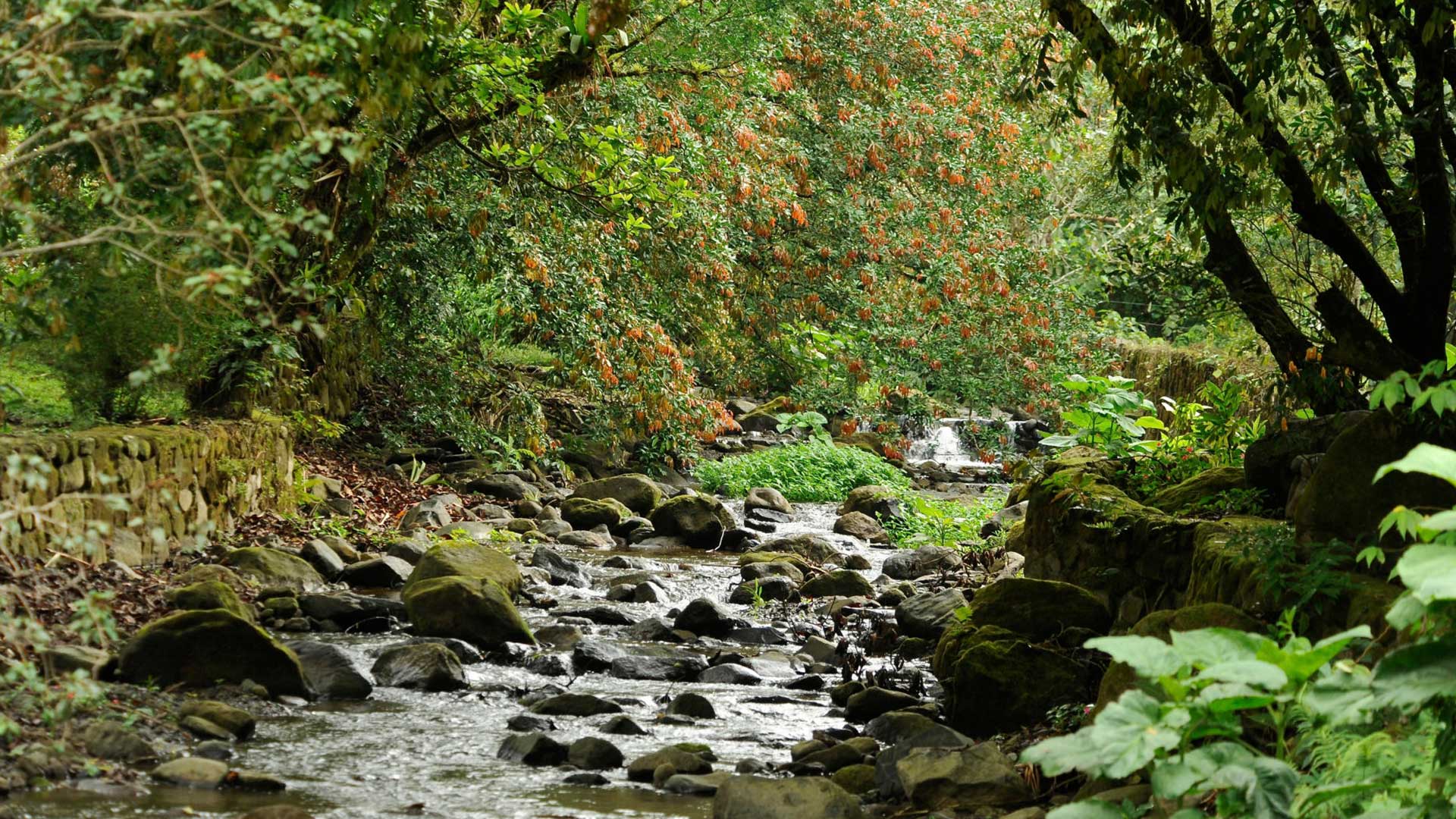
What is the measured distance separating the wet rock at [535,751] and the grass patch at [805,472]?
9.99 m

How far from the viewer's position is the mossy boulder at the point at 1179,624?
5203 mm

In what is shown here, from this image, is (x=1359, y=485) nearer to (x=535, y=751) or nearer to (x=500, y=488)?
(x=535, y=751)

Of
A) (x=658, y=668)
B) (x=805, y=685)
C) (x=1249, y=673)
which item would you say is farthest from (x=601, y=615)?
(x=1249, y=673)

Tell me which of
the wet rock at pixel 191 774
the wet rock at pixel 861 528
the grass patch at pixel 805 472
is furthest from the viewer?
the grass patch at pixel 805 472

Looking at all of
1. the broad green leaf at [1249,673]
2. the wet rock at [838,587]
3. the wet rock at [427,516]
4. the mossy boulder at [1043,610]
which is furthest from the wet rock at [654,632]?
the broad green leaf at [1249,673]

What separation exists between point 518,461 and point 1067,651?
325 inches

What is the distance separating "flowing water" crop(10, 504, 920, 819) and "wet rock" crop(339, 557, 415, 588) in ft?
4.67

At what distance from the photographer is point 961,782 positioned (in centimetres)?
549

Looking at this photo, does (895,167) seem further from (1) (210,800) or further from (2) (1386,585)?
(1) (210,800)

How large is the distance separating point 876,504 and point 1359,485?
8852 mm

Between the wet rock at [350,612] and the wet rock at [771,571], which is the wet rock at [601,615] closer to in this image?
the wet rock at [350,612]

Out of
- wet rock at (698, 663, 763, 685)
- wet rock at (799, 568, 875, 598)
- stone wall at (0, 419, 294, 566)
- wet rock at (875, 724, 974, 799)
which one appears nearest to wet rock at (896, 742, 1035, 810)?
wet rock at (875, 724, 974, 799)

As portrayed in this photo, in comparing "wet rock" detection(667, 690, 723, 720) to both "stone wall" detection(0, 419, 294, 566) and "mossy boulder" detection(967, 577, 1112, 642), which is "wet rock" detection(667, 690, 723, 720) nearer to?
"mossy boulder" detection(967, 577, 1112, 642)

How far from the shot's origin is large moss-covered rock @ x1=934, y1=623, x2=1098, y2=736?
656 centimetres
